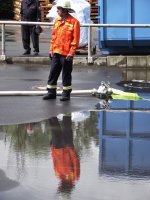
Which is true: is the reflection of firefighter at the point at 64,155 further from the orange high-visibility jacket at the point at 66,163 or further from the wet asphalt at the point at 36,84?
the wet asphalt at the point at 36,84

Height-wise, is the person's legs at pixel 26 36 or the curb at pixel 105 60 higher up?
the person's legs at pixel 26 36

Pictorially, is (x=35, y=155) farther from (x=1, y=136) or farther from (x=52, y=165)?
(x=1, y=136)

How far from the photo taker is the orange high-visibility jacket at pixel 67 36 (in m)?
10.8

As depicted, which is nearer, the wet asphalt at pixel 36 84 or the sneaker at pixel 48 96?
the wet asphalt at pixel 36 84

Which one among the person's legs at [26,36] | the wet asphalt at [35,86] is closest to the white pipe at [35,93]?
the wet asphalt at [35,86]

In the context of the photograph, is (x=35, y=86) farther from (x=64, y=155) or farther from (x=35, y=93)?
(x=64, y=155)

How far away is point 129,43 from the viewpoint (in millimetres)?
16203

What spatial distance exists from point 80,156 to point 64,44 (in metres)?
3.89

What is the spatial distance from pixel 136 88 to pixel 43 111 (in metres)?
3.12

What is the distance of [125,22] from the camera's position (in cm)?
1644

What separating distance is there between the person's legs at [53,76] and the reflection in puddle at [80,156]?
1.46m

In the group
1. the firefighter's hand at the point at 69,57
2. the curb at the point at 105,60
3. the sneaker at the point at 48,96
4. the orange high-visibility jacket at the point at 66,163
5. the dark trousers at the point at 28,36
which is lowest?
the orange high-visibility jacket at the point at 66,163

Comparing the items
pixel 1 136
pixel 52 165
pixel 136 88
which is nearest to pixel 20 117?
pixel 1 136

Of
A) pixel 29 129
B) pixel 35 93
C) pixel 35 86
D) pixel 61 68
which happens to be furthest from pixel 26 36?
pixel 29 129
